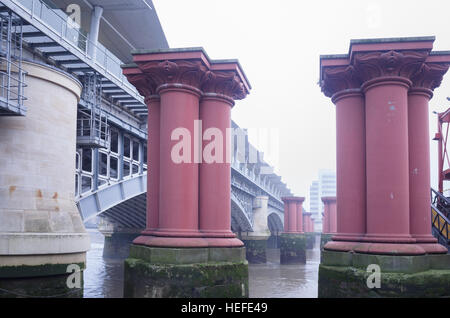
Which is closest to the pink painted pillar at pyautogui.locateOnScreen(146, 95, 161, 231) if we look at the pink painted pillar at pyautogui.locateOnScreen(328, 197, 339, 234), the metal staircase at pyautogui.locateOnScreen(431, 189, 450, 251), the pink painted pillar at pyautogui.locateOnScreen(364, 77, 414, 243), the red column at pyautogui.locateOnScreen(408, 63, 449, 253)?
the pink painted pillar at pyautogui.locateOnScreen(364, 77, 414, 243)

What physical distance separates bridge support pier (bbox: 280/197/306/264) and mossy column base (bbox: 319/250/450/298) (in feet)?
163

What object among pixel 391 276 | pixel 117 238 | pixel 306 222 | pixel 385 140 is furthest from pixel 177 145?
pixel 306 222

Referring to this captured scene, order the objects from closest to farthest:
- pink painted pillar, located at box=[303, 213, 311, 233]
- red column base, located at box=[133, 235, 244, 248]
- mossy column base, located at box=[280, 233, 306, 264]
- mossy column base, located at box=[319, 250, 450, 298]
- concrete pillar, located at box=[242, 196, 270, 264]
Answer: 1. mossy column base, located at box=[319, 250, 450, 298]
2. red column base, located at box=[133, 235, 244, 248]
3. concrete pillar, located at box=[242, 196, 270, 264]
4. mossy column base, located at box=[280, 233, 306, 264]
5. pink painted pillar, located at box=[303, 213, 311, 233]

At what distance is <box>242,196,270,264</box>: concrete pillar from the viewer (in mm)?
58950

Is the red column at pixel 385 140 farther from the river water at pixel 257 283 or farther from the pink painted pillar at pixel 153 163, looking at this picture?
A: the river water at pixel 257 283

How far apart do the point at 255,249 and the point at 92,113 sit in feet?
137

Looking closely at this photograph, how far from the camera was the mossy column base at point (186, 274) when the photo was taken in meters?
10.4

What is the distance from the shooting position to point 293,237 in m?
62.7

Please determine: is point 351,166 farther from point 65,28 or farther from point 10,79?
point 65,28

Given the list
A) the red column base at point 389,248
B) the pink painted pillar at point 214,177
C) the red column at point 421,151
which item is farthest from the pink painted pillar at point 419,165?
the pink painted pillar at point 214,177

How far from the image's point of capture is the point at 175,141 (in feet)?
36.4

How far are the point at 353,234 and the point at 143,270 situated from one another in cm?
470

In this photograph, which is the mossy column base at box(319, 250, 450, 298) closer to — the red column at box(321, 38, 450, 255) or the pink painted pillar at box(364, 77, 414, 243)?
the red column at box(321, 38, 450, 255)

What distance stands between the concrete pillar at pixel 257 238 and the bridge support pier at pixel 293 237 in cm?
305
